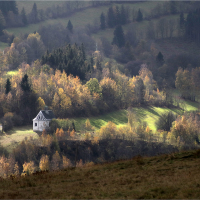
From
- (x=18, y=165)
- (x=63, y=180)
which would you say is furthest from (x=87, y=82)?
(x=63, y=180)

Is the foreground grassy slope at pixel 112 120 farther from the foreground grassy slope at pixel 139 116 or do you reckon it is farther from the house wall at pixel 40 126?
the house wall at pixel 40 126

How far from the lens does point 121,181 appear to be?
64.9 feet

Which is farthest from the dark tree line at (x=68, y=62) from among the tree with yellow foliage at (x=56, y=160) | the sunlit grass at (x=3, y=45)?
the tree with yellow foliage at (x=56, y=160)

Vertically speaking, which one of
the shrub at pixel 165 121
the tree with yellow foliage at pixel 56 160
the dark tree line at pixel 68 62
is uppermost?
the dark tree line at pixel 68 62

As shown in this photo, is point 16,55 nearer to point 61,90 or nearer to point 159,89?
point 61,90

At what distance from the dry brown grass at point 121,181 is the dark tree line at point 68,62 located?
122665 mm

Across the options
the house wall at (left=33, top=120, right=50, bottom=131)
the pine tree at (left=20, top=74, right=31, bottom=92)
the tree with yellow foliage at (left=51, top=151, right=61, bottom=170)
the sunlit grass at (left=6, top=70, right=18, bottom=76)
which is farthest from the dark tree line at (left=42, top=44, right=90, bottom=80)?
the tree with yellow foliage at (left=51, top=151, right=61, bottom=170)

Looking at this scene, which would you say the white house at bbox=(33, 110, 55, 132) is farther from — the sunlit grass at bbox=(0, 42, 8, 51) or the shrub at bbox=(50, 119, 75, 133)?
the sunlit grass at bbox=(0, 42, 8, 51)

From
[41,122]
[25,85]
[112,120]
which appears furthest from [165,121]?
[25,85]

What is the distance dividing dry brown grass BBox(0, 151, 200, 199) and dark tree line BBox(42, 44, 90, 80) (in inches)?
4829

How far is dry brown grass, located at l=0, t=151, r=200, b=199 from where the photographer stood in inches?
683

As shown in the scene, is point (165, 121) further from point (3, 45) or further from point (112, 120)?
point (3, 45)

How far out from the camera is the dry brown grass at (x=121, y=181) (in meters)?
17.4

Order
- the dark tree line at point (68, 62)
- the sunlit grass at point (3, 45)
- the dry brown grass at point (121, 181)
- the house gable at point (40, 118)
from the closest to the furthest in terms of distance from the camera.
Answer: the dry brown grass at point (121, 181)
the house gable at point (40, 118)
the dark tree line at point (68, 62)
the sunlit grass at point (3, 45)
